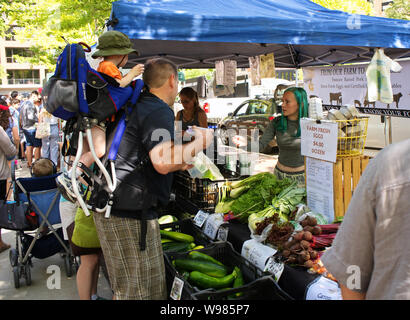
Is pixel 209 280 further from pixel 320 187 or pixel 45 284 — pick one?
pixel 45 284

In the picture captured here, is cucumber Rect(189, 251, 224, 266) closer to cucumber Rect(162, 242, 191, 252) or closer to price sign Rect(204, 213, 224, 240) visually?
cucumber Rect(162, 242, 191, 252)

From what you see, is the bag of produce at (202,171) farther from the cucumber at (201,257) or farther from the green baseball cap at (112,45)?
the green baseball cap at (112,45)

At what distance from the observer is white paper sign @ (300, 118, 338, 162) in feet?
10.0

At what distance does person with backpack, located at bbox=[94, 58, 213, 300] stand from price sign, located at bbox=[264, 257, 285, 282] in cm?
76

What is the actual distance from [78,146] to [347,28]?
3241 mm

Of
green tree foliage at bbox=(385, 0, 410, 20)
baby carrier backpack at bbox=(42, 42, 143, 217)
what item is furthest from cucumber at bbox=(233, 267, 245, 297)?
green tree foliage at bbox=(385, 0, 410, 20)

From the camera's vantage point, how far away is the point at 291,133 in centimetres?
435

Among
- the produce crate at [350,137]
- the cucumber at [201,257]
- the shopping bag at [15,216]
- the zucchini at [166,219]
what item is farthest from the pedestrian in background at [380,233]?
the shopping bag at [15,216]

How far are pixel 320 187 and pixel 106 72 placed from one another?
2002 millimetres

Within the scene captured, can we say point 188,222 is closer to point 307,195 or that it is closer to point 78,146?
point 307,195

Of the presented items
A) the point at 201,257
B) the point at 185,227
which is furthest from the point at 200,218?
the point at 201,257

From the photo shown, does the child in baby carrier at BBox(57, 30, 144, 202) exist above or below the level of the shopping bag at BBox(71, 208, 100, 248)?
above
